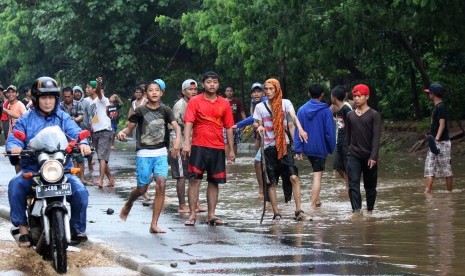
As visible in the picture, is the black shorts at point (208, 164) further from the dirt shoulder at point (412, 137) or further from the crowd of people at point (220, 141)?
the dirt shoulder at point (412, 137)

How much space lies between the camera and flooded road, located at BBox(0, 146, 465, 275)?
10.4 metres

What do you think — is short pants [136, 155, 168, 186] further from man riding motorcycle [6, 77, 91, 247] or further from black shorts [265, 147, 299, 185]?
man riding motorcycle [6, 77, 91, 247]

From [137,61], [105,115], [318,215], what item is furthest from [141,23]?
[318,215]

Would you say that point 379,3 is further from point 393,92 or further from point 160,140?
point 160,140

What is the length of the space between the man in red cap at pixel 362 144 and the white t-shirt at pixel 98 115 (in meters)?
6.04

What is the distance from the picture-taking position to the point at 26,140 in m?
10.8

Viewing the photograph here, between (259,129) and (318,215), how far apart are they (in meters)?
1.50

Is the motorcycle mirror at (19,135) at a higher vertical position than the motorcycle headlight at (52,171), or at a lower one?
higher

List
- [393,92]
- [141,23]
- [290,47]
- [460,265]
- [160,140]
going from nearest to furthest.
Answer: [460,265] < [160,140] < [290,47] < [393,92] < [141,23]

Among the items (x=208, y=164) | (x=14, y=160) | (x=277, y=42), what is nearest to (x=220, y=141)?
(x=208, y=164)

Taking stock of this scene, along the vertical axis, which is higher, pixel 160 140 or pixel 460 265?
pixel 160 140

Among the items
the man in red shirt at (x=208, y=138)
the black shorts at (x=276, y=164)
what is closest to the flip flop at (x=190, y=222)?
the man in red shirt at (x=208, y=138)

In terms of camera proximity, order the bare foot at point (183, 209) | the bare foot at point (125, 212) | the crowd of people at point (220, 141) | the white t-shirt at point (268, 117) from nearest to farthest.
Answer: the crowd of people at point (220, 141), the bare foot at point (125, 212), the white t-shirt at point (268, 117), the bare foot at point (183, 209)

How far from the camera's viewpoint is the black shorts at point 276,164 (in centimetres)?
1470
